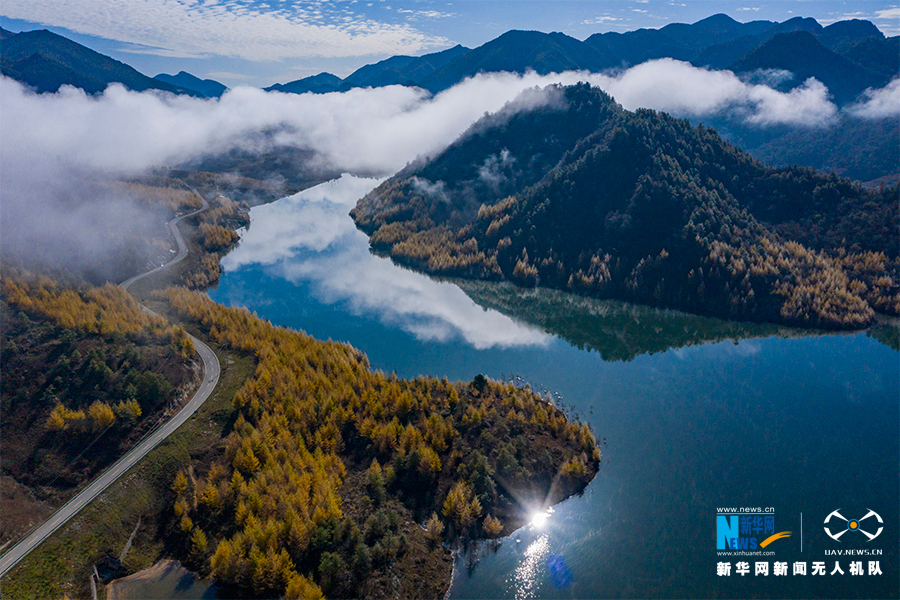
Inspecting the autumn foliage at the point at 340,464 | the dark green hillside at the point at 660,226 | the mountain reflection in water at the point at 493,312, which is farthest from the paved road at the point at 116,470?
the dark green hillside at the point at 660,226

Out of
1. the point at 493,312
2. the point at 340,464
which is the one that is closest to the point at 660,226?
the point at 493,312

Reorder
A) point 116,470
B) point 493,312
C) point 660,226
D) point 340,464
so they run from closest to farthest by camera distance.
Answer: point 116,470
point 340,464
point 493,312
point 660,226

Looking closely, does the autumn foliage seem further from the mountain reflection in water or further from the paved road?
the mountain reflection in water

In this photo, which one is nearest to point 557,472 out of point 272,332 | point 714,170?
point 272,332

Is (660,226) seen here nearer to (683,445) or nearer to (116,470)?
(683,445)

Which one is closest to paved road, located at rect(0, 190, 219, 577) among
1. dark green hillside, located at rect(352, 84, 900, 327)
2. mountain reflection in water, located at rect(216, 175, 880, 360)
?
mountain reflection in water, located at rect(216, 175, 880, 360)

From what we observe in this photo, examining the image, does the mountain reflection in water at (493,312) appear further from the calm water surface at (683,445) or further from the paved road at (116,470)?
the paved road at (116,470)
